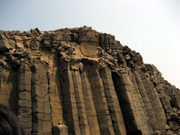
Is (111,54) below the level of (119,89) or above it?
above

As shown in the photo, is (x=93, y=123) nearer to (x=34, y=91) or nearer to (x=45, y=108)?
(x=45, y=108)

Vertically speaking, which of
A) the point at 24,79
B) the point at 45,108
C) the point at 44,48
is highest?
the point at 44,48

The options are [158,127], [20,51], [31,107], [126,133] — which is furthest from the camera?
[158,127]

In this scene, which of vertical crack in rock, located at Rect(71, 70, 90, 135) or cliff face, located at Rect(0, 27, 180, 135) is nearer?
cliff face, located at Rect(0, 27, 180, 135)

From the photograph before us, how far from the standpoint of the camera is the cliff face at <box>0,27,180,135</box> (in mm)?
9398

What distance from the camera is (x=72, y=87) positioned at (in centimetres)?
1080

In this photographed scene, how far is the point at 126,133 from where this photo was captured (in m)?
11.4

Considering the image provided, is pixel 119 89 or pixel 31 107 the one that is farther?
pixel 119 89

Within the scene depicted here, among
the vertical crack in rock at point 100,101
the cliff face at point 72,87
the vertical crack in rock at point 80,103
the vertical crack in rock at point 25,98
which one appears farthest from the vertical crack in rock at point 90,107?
the vertical crack in rock at point 25,98

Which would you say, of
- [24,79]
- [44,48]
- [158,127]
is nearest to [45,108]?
[24,79]

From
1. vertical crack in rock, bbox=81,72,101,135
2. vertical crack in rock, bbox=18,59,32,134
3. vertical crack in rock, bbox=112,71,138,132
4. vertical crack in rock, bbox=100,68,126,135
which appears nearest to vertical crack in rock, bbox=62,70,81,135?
vertical crack in rock, bbox=81,72,101,135

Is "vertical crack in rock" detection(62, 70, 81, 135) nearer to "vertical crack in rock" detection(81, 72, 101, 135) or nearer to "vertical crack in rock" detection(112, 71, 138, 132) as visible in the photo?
"vertical crack in rock" detection(81, 72, 101, 135)

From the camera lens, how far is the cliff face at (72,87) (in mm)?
9398

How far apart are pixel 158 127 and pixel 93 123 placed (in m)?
6.43
